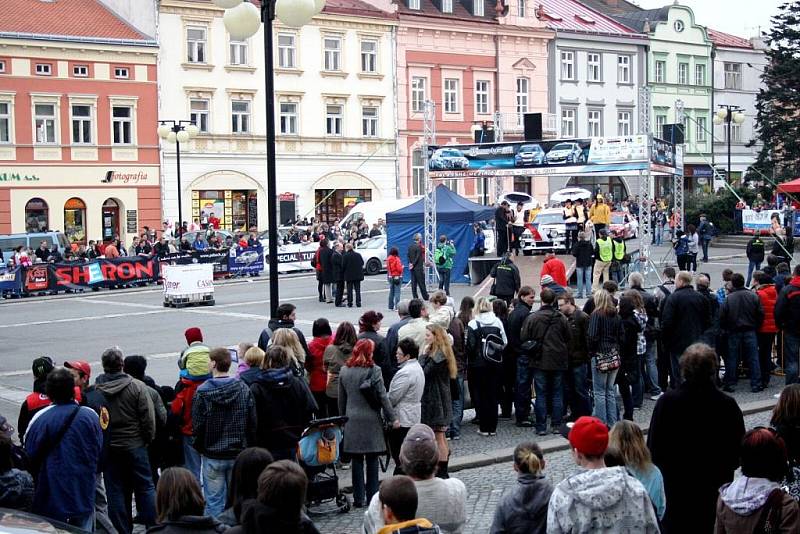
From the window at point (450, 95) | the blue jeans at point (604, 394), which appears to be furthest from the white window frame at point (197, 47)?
the blue jeans at point (604, 394)

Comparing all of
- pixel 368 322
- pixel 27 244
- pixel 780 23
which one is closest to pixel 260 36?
pixel 27 244

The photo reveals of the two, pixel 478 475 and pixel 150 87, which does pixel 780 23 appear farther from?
pixel 478 475

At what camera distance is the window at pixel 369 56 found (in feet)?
174

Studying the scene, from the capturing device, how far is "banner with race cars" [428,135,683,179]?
2758 centimetres

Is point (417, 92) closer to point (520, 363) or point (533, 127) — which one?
point (533, 127)

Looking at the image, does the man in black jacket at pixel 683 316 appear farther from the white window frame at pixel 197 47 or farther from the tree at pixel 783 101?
the tree at pixel 783 101

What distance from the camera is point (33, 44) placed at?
143ft

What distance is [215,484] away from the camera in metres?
8.55

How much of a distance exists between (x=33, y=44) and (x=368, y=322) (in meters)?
36.8

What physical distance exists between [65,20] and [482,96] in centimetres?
2186

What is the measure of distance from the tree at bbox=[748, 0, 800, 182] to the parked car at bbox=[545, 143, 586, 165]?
84.6 ft

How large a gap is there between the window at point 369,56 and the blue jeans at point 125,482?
4570 cm

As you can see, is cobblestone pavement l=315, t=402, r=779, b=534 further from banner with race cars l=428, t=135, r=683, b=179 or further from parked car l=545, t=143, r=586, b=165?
parked car l=545, t=143, r=586, b=165

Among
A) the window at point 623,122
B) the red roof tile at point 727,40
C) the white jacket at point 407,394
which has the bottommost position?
the white jacket at point 407,394
